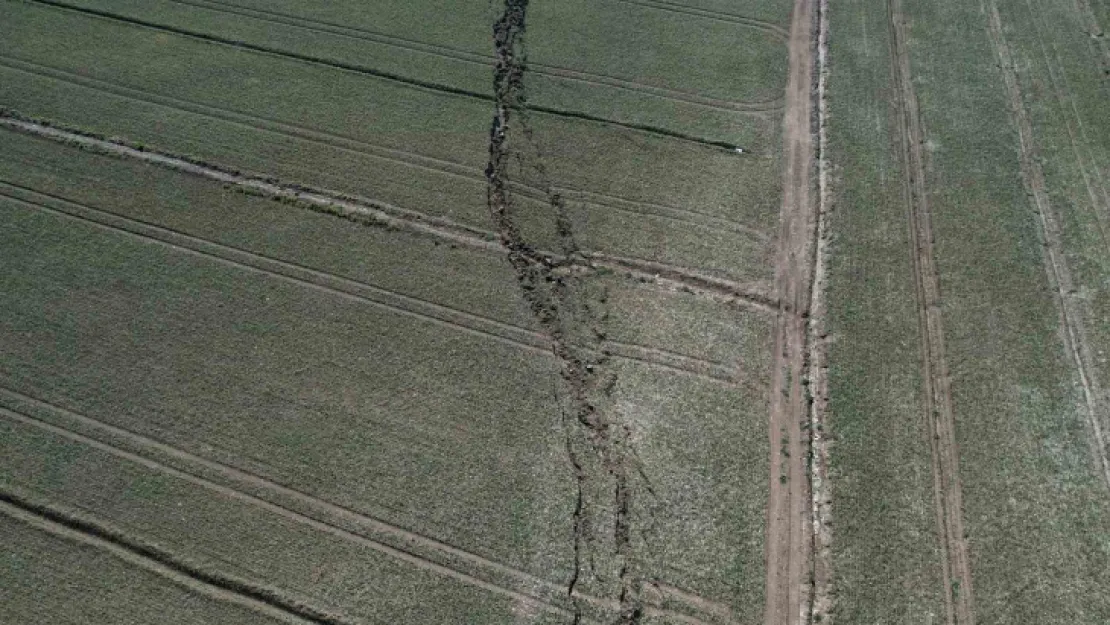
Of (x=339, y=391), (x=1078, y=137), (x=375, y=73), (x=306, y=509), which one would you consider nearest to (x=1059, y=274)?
(x=1078, y=137)

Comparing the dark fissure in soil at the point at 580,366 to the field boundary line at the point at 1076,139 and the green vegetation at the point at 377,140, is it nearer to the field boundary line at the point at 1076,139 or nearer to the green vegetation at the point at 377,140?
the green vegetation at the point at 377,140

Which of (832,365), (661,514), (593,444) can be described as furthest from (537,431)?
(832,365)

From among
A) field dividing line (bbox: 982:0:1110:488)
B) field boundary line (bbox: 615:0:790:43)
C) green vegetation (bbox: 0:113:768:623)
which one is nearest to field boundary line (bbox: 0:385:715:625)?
green vegetation (bbox: 0:113:768:623)

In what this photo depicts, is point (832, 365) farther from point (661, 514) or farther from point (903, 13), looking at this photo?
point (903, 13)

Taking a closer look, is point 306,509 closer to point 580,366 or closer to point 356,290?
point 356,290

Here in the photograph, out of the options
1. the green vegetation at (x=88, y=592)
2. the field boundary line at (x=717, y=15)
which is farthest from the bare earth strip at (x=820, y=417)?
the green vegetation at (x=88, y=592)

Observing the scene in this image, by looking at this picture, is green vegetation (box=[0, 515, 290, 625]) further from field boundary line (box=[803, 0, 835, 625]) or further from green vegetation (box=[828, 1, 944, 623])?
green vegetation (box=[828, 1, 944, 623])
